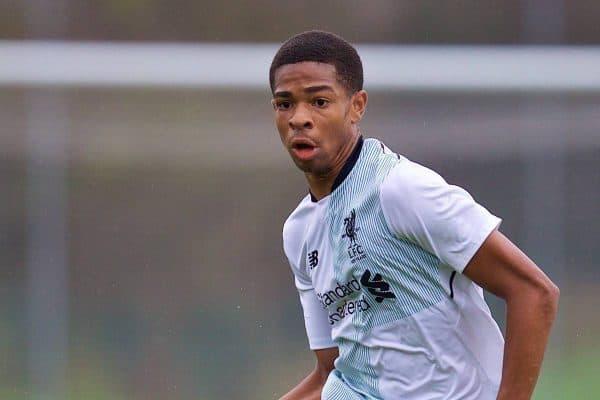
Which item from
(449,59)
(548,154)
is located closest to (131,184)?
(449,59)

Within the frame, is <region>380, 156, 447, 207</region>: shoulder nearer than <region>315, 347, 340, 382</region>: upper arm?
Result: Yes

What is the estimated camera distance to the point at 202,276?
18.1 feet

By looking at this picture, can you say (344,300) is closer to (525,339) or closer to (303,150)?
(303,150)

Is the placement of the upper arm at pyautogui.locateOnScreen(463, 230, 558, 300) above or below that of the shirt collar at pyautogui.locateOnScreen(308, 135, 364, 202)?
below

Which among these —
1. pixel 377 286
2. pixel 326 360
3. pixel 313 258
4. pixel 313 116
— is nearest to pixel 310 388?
pixel 326 360

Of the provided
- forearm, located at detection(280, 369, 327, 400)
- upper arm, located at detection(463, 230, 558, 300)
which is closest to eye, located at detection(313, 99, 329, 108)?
upper arm, located at detection(463, 230, 558, 300)

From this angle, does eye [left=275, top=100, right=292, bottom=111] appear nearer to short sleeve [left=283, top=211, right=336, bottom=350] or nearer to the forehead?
the forehead

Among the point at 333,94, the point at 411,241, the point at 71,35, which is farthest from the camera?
the point at 71,35

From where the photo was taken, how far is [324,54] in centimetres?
291

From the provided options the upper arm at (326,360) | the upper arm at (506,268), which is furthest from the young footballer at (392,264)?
the upper arm at (326,360)

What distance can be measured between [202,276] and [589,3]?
216 cm

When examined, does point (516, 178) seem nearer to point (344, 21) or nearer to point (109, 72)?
point (344, 21)

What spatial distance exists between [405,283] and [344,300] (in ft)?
0.65

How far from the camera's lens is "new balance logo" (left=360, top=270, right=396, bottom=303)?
2756mm
